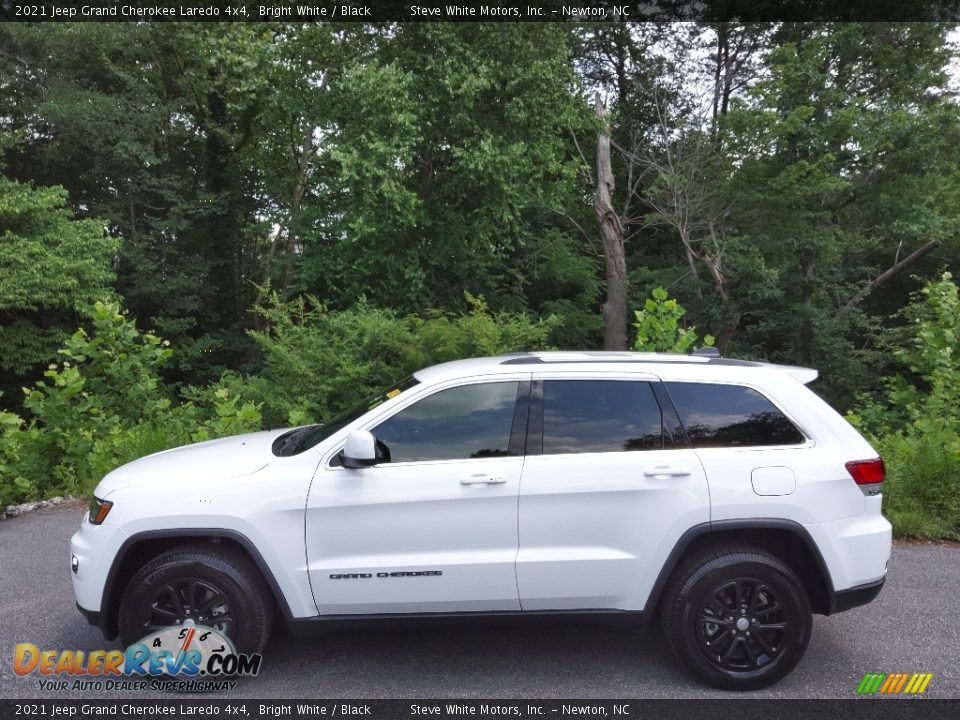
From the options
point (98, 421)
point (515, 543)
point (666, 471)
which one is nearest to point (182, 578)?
point (515, 543)

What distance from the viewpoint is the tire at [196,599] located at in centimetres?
369

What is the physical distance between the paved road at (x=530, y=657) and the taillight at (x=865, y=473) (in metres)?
1.04

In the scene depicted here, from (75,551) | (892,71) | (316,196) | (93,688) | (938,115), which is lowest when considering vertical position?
(93,688)

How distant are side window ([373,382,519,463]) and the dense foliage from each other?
5.36 metres

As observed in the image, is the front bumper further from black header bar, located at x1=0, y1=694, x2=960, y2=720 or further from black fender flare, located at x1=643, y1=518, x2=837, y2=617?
black fender flare, located at x1=643, y1=518, x2=837, y2=617

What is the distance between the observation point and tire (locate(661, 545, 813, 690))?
3.65 meters

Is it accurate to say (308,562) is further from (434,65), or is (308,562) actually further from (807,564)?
(434,65)

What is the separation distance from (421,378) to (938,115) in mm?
15183

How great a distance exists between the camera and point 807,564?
3828mm

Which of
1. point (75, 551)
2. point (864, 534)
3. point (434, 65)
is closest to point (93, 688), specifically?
point (75, 551)

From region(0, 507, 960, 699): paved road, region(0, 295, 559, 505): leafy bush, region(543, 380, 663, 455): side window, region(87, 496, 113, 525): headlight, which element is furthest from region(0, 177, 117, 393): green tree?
region(543, 380, 663, 455): side window

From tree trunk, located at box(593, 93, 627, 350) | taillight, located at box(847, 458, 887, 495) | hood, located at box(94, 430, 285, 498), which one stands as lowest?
hood, located at box(94, 430, 285, 498)

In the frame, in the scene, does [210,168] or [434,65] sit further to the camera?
[210,168]

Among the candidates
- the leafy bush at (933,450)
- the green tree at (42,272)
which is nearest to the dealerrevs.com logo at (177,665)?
the leafy bush at (933,450)
